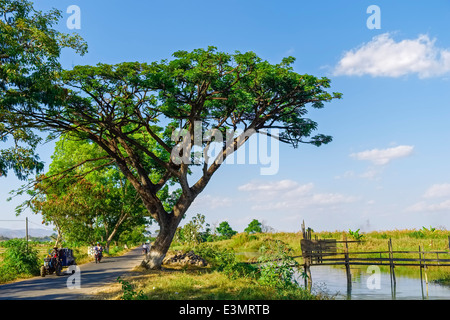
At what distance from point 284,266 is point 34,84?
11205 millimetres

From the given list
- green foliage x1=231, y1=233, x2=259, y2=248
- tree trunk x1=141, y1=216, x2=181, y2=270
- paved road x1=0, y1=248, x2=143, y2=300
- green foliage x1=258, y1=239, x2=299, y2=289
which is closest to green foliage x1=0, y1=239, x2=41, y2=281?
paved road x1=0, y1=248, x2=143, y2=300

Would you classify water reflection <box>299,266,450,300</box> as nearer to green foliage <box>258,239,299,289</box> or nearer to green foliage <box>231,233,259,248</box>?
green foliage <box>258,239,299,289</box>

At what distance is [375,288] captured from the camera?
26.4 m

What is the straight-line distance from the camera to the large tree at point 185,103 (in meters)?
18.7

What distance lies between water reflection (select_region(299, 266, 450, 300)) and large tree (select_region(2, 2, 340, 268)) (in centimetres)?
888

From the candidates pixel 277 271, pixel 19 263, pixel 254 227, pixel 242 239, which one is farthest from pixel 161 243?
pixel 254 227

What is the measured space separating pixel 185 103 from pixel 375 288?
16.8 metres

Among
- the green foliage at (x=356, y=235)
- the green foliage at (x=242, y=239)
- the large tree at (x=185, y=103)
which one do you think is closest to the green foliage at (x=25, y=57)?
the large tree at (x=185, y=103)

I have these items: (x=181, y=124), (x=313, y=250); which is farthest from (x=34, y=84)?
(x=313, y=250)

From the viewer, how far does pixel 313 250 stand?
2806cm

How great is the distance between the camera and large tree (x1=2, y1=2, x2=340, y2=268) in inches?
738

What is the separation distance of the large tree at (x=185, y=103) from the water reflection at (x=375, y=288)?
8879mm
